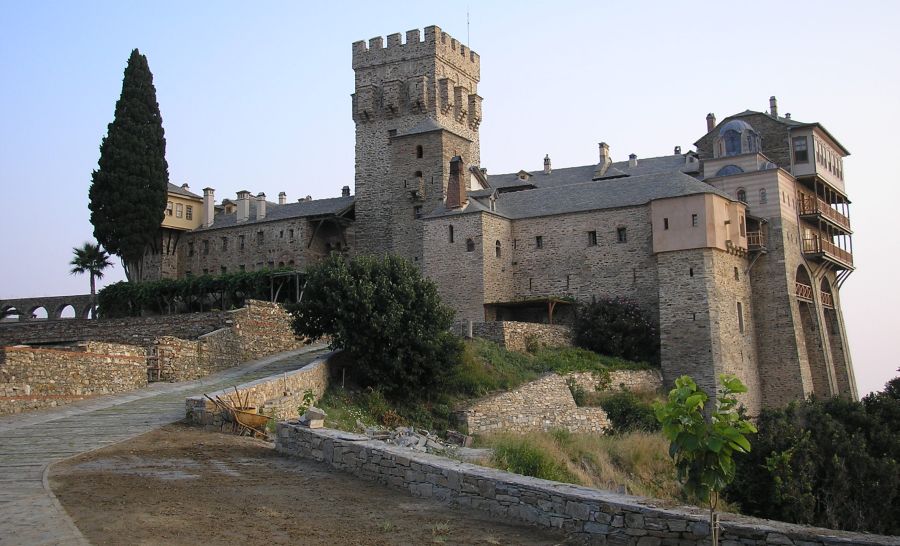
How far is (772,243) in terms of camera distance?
42.2 meters

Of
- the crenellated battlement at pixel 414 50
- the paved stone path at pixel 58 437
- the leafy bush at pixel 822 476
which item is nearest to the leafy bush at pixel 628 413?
the leafy bush at pixel 822 476

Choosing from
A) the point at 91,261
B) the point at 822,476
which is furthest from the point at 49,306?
the point at 822,476

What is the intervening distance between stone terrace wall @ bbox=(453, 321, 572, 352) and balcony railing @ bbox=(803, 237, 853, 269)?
13.2 metres

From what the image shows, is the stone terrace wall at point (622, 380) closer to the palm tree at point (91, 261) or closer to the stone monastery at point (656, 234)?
the stone monastery at point (656, 234)

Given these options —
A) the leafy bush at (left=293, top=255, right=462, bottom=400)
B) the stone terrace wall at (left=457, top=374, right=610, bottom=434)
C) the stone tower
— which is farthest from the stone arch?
the leafy bush at (left=293, top=255, right=462, bottom=400)

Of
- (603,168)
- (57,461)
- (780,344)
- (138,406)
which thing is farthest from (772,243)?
(57,461)

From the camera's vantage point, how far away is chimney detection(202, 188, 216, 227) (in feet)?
194

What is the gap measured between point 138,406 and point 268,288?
1117 inches

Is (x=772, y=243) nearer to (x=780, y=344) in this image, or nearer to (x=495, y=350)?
(x=780, y=344)

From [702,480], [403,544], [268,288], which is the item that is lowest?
[403,544]

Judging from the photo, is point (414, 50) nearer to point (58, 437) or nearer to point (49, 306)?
point (49, 306)

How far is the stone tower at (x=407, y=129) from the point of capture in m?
50.2

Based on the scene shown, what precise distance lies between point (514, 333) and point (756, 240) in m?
12.4

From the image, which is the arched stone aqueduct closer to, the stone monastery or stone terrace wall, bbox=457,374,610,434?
the stone monastery
